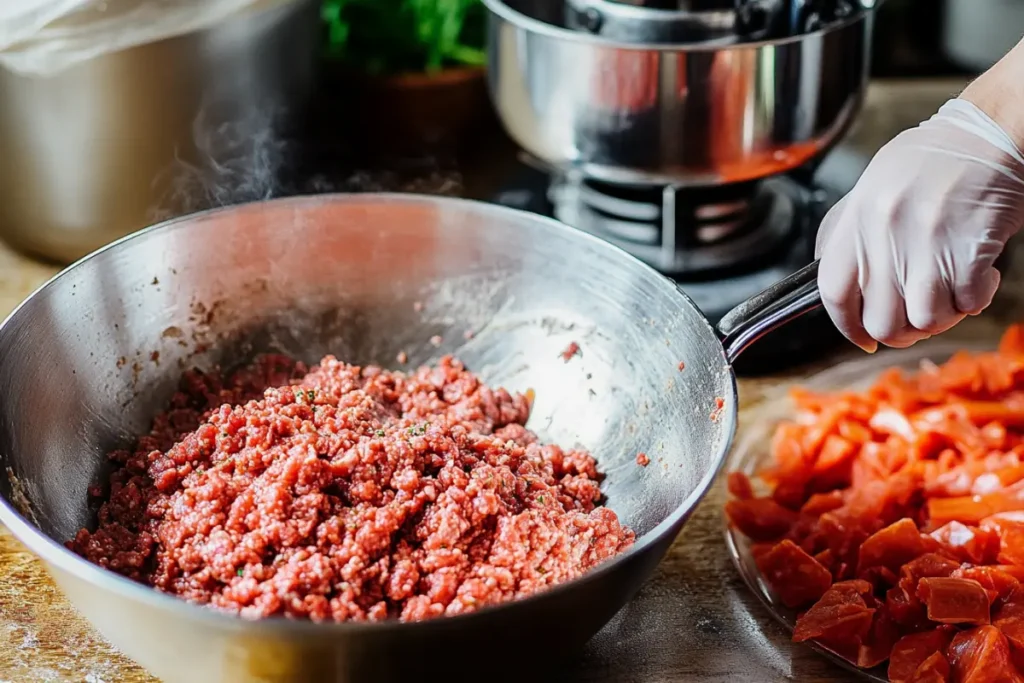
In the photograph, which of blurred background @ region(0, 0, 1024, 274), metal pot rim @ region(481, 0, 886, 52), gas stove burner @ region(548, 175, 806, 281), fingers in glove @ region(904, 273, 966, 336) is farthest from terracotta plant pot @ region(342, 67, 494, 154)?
fingers in glove @ region(904, 273, 966, 336)

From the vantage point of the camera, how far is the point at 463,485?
1.11 m

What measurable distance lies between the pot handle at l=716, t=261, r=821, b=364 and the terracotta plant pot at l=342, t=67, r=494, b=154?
43.0 inches

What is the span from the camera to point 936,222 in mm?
1105

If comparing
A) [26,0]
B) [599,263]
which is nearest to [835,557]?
[599,263]

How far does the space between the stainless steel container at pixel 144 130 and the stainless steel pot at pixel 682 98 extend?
1.29ft

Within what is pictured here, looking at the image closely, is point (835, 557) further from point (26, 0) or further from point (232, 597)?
point (26, 0)

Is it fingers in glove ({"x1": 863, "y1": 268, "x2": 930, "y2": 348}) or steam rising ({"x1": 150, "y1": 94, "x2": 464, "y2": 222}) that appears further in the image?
steam rising ({"x1": 150, "y1": 94, "x2": 464, "y2": 222})

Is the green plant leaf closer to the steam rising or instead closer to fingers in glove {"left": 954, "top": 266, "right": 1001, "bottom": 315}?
the steam rising

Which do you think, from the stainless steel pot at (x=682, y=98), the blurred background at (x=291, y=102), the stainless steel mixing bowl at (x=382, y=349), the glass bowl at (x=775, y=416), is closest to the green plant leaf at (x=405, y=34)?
the blurred background at (x=291, y=102)

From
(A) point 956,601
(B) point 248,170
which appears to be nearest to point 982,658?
(A) point 956,601

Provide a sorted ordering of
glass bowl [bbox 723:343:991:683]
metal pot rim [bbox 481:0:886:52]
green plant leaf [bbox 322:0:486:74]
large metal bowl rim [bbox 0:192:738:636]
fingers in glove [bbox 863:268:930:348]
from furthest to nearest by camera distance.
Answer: green plant leaf [bbox 322:0:486:74], metal pot rim [bbox 481:0:886:52], glass bowl [bbox 723:343:991:683], fingers in glove [bbox 863:268:930:348], large metal bowl rim [bbox 0:192:738:636]

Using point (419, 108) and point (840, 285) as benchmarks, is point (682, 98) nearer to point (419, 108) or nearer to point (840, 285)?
A: point (840, 285)

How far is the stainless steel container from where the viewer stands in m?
1.60

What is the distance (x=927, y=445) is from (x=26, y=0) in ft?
4.46
